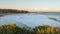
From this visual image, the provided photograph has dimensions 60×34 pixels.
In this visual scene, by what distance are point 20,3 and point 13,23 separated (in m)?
0.24

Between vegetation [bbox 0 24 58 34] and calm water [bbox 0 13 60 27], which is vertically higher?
calm water [bbox 0 13 60 27]

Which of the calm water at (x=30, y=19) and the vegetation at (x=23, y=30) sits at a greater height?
the calm water at (x=30, y=19)

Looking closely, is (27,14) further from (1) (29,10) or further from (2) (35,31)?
(2) (35,31)

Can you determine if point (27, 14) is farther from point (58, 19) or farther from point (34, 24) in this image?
point (58, 19)

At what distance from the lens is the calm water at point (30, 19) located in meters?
1.39

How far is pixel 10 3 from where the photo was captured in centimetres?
142

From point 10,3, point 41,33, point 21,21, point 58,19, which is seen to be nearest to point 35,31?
point 41,33

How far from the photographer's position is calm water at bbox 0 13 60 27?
4.58ft

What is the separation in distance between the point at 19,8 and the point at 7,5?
0.14 meters

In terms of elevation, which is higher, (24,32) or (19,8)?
(19,8)

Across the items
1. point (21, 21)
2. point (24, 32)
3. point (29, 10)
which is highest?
point (29, 10)

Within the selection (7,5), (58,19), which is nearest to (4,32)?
(7,5)

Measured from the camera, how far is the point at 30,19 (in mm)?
1395

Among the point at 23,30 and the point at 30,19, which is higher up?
the point at 30,19
